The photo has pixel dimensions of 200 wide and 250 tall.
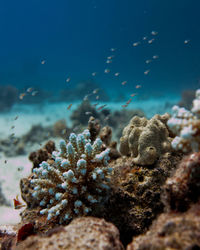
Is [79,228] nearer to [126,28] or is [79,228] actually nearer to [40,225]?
[40,225]

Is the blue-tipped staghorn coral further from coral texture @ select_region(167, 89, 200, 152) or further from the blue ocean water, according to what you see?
the blue ocean water

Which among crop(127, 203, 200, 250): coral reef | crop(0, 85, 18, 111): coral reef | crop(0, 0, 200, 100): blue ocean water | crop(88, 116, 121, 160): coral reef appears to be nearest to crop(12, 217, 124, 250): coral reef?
crop(127, 203, 200, 250): coral reef

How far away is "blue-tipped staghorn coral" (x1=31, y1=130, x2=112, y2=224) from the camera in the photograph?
2.46 m

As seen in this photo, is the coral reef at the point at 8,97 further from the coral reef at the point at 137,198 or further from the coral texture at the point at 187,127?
the coral texture at the point at 187,127

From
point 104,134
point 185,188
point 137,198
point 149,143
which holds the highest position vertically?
point 104,134

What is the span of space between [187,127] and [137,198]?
1252 millimetres

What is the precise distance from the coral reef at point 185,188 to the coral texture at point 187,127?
120mm

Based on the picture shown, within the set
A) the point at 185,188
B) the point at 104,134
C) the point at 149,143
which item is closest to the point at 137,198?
the point at 149,143

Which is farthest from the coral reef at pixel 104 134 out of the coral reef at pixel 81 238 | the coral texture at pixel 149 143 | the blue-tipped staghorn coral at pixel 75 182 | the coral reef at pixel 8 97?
the coral reef at pixel 8 97

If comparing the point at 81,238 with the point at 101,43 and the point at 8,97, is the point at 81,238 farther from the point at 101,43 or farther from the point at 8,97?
the point at 101,43

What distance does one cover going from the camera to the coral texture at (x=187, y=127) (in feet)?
5.70

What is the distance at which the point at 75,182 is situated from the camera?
246 cm

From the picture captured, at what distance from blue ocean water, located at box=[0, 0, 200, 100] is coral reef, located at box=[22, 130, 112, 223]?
4069cm

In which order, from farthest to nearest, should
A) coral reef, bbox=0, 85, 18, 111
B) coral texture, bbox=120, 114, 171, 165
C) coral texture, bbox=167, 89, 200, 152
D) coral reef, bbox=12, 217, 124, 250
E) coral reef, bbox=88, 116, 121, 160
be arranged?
coral reef, bbox=0, 85, 18, 111 < coral reef, bbox=88, 116, 121, 160 < coral texture, bbox=120, 114, 171, 165 < coral texture, bbox=167, 89, 200, 152 < coral reef, bbox=12, 217, 124, 250
